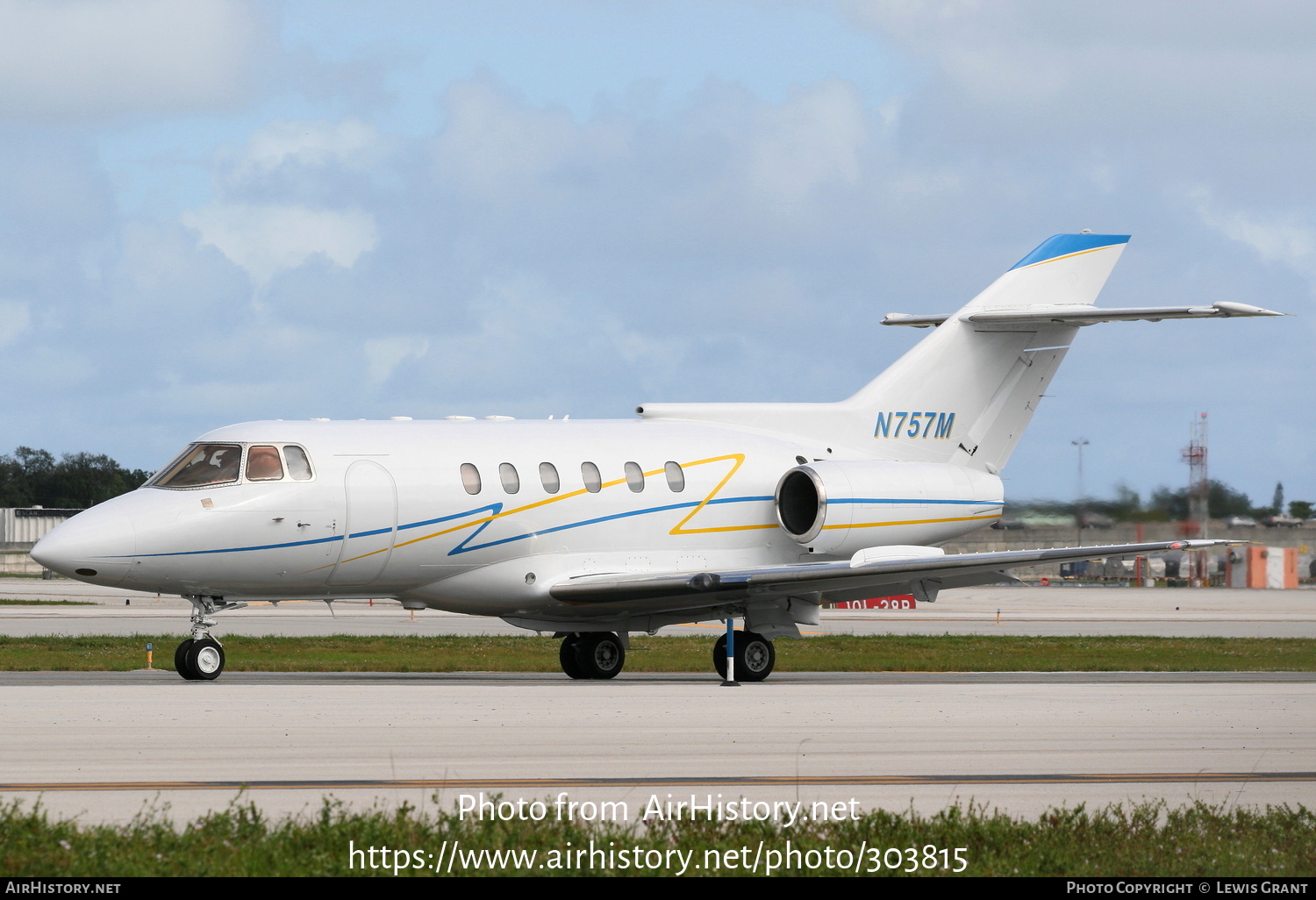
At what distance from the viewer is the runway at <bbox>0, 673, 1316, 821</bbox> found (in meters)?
12.2

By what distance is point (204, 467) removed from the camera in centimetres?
2292

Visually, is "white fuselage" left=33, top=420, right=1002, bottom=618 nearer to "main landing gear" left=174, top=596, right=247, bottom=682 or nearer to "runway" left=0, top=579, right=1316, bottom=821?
"main landing gear" left=174, top=596, right=247, bottom=682

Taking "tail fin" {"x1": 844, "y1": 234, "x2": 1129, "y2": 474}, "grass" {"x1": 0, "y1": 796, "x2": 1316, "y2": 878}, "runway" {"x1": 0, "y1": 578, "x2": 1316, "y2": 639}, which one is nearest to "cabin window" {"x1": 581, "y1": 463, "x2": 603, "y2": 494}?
"tail fin" {"x1": 844, "y1": 234, "x2": 1129, "y2": 474}

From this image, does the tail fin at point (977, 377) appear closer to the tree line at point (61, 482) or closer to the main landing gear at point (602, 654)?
the main landing gear at point (602, 654)

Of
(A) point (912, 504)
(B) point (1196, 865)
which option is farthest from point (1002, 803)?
(A) point (912, 504)

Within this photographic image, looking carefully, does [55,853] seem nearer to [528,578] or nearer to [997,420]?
[528,578]

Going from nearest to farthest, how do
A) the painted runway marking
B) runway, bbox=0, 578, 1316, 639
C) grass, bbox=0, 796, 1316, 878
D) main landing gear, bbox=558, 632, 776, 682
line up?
grass, bbox=0, 796, 1316, 878, the painted runway marking, main landing gear, bbox=558, 632, 776, 682, runway, bbox=0, 578, 1316, 639

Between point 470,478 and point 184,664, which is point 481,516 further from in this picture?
point 184,664

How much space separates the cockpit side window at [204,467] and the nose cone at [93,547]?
3.29 ft

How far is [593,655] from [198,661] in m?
6.50

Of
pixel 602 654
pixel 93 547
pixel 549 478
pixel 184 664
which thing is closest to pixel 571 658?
pixel 602 654

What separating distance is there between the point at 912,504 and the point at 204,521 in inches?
458

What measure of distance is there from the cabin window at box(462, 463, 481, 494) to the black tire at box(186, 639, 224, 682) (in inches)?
167

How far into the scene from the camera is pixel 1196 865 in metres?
9.36
